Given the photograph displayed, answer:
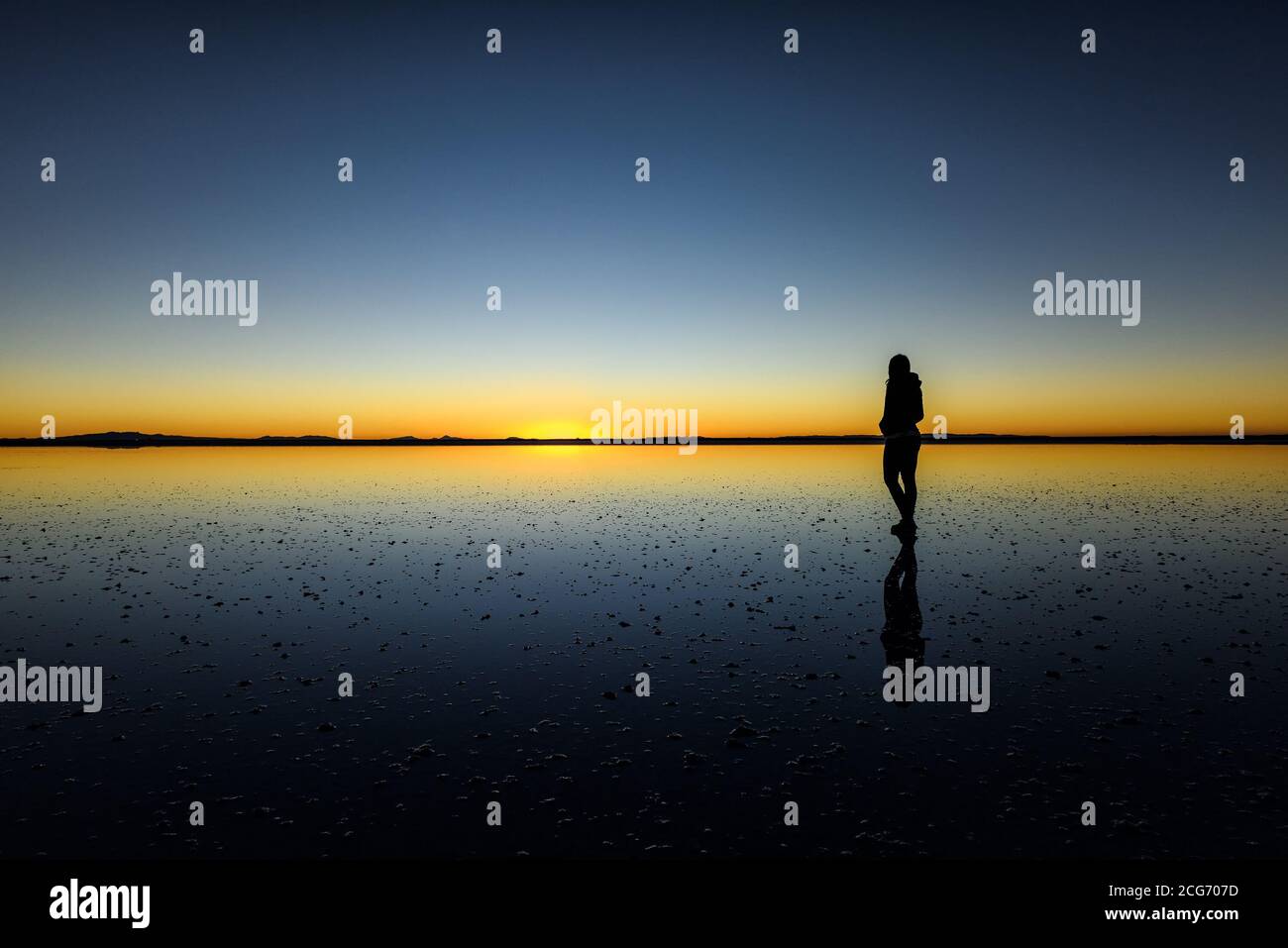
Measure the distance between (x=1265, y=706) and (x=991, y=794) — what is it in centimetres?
562

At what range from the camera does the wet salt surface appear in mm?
6836

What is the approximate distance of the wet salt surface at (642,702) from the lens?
6836 mm

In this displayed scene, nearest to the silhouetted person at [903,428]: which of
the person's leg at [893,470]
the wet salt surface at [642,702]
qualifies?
the person's leg at [893,470]

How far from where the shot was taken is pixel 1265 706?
→ 9617 mm

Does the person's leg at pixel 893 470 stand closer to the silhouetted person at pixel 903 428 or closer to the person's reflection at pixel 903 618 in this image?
the silhouetted person at pixel 903 428

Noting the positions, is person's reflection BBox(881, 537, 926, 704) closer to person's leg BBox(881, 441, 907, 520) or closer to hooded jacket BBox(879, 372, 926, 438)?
person's leg BBox(881, 441, 907, 520)

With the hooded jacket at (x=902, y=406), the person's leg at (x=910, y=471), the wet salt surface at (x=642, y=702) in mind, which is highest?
the hooded jacket at (x=902, y=406)

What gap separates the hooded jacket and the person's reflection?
5.69 m

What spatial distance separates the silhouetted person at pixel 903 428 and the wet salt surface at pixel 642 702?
1.58 metres

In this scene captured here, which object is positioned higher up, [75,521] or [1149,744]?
[75,521]

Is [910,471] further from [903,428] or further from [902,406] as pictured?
[902,406]

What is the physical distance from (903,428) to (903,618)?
11.8 m
